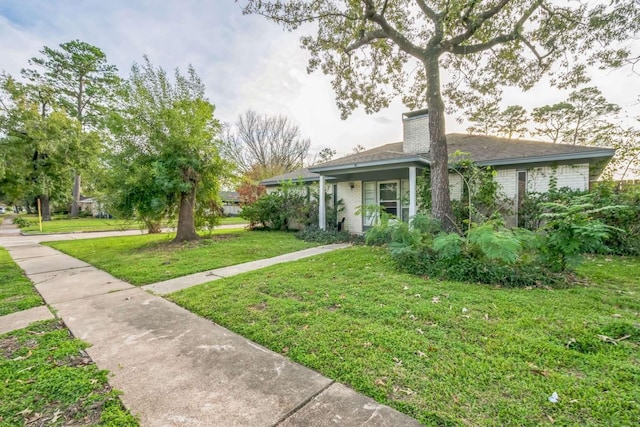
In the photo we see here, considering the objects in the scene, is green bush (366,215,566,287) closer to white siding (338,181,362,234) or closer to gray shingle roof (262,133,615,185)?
gray shingle roof (262,133,615,185)

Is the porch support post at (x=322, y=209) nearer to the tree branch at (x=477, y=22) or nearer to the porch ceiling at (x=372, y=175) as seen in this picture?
the porch ceiling at (x=372, y=175)

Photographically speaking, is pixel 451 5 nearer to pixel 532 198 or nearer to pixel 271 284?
pixel 532 198

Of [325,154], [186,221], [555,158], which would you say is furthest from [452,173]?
[325,154]

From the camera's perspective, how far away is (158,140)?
838 cm

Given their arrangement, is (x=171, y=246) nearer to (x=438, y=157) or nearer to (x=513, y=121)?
(x=438, y=157)

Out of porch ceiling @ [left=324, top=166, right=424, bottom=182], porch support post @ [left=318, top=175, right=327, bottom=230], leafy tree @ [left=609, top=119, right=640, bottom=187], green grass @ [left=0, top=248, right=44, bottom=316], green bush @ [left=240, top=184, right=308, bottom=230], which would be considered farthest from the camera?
leafy tree @ [left=609, top=119, right=640, bottom=187]

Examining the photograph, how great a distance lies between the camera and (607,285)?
172 inches

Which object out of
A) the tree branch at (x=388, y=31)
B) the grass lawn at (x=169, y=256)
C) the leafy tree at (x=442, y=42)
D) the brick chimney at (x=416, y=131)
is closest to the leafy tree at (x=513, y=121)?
the leafy tree at (x=442, y=42)

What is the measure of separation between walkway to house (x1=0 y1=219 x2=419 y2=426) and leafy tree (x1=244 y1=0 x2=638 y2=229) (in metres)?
5.85

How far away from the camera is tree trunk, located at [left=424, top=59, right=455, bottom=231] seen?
6.84 metres

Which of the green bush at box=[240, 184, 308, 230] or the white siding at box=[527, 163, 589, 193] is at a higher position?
the white siding at box=[527, 163, 589, 193]

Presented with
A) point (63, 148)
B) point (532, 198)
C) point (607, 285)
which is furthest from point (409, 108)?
point (63, 148)

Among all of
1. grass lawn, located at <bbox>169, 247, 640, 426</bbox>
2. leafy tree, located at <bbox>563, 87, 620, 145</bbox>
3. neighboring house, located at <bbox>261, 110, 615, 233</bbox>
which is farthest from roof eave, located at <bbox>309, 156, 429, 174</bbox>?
leafy tree, located at <bbox>563, 87, 620, 145</bbox>

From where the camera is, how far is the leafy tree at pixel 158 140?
314 inches
